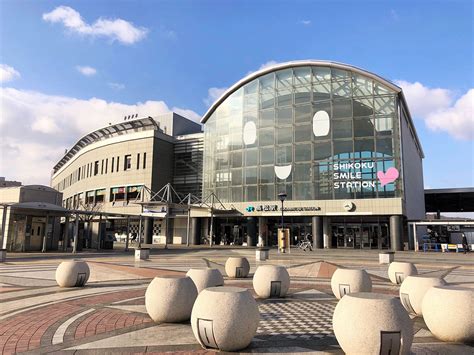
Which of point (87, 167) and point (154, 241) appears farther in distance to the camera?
point (87, 167)

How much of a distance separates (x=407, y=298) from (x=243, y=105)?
1635 inches

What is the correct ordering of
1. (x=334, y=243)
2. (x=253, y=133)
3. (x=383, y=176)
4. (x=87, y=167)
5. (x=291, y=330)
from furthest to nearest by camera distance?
(x=87, y=167), (x=253, y=133), (x=334, y=243), (x=383, y=176), (x=291, y=330)

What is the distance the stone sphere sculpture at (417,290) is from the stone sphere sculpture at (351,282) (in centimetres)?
138

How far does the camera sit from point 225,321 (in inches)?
226

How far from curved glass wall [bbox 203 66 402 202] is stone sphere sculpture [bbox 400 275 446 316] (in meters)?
32.3

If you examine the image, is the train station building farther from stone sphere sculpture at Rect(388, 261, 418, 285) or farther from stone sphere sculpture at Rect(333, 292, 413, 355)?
stone sphere sculpture at Rect(333, 292, 413, 355)

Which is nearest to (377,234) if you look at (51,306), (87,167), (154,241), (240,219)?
(240,219)

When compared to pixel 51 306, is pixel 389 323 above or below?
above

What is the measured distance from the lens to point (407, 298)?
845 centimetres

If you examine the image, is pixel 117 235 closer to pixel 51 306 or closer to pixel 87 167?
pixel 87 167

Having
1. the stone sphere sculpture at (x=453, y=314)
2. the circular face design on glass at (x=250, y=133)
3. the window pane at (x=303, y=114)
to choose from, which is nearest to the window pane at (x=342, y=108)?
the window pane at (x=303, y=114)

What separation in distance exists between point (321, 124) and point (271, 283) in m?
34.5

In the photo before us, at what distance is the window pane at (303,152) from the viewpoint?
140ft

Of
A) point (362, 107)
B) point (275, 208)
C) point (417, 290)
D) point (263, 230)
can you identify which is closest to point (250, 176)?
point (275, 208)
